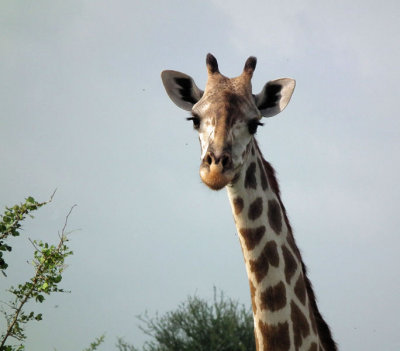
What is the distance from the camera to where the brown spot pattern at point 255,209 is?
4.51 meters

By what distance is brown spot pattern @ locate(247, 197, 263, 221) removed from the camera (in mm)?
4512

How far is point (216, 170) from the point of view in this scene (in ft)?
13.2

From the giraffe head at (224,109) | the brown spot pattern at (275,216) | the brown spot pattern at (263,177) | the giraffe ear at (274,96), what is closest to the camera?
the giraffe head at (224,109)

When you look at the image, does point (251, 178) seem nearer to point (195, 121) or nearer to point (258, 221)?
point (258, 221)

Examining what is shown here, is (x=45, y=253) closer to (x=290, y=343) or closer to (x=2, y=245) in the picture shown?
(x=2, y=245)

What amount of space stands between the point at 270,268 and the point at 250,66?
1937 mm

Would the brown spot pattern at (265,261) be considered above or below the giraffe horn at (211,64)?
below

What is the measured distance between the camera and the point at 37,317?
4.41 meters

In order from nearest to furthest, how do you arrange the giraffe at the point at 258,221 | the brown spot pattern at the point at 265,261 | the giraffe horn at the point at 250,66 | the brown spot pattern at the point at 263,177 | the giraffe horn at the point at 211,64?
the giraffe at the point at 258,221, the brown spot pattern at the point at 265,261, the brown spot pattern at the point at 263,177, the giraffe horn at the point at 250,66, the giraffe horn at the point at 211,64

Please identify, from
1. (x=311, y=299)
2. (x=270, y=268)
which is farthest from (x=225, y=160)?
(x=311, y=299)

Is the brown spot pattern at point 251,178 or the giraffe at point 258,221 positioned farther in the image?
the brown spot pattern at point 251,178

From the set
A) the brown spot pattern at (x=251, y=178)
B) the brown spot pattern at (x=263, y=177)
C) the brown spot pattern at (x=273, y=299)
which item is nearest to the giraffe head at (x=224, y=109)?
the brown spot pattern at (x=251, y=178)

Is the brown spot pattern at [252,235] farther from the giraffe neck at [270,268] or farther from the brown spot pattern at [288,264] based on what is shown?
the brown spot pattern at [288,264]

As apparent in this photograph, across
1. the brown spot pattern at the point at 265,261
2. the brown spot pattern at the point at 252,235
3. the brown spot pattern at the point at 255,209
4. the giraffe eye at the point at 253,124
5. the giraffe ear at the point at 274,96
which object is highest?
the giraffe ear at the point at 274,96
